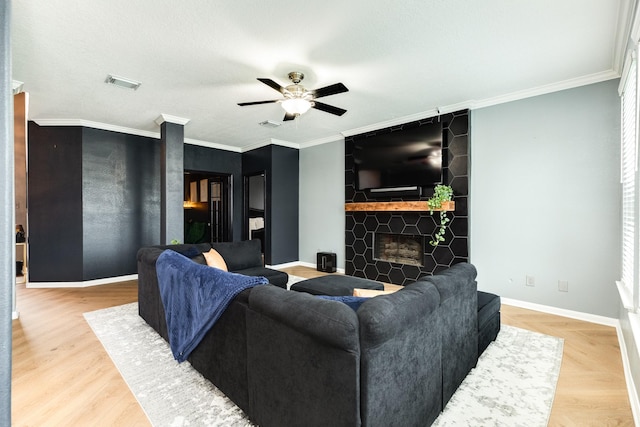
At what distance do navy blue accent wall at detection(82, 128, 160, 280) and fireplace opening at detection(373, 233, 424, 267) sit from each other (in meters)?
4.05

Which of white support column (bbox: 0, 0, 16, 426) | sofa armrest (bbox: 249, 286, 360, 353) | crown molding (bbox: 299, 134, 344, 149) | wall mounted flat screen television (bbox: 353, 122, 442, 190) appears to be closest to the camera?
white support column (bbox: 0, 0, 16, 426)

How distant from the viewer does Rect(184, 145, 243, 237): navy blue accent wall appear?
603 centimetres

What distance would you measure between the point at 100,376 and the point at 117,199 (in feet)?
12.3

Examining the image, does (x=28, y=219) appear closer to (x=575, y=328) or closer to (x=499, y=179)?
(x=499, y=179)

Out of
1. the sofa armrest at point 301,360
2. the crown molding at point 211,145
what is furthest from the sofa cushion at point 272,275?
the crown molding at point 211,145

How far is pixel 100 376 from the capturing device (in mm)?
2234

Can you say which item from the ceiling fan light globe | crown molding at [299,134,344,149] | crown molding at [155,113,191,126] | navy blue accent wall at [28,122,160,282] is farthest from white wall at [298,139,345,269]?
navy blue accent wall at [28,122,160,282]

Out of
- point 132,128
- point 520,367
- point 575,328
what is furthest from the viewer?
point 132,128

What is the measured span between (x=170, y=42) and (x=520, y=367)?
392 cm

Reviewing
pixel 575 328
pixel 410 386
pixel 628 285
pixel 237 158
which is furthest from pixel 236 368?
pixel 237 158

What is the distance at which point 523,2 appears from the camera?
211 centimetres

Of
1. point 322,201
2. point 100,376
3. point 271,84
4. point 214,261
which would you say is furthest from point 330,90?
point 322,201

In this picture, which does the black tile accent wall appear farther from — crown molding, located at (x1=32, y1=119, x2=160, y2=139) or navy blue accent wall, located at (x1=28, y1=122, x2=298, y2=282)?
crown molding, located at (x1=32, y1=119, x2=160, y2=139)

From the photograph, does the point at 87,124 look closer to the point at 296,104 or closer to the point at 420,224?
the point at 296,104
